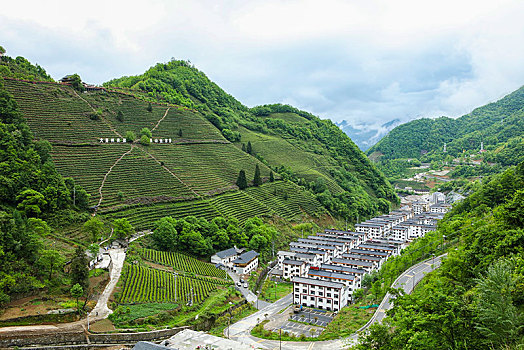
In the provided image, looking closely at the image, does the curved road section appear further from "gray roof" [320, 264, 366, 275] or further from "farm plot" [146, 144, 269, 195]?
"farm plot" [146, 144, 269, 195]

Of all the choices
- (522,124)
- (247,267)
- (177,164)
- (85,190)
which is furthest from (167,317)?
(522,124)

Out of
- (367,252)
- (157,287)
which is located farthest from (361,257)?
(157,287)

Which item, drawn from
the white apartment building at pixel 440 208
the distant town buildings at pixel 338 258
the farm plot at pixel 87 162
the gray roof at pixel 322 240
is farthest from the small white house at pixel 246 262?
the white apartment building at pixel 440 208

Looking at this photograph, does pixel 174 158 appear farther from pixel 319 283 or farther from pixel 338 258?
pixel 319 283

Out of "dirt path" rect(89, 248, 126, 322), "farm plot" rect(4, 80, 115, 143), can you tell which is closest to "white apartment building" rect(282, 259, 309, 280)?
"dirt path" rect(89, 248, 126, 322)

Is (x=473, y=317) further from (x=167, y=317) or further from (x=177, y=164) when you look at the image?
(x=177, y=164)

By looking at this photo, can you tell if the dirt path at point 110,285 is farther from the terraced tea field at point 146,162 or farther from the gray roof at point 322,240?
the gray roof at point 322,240
